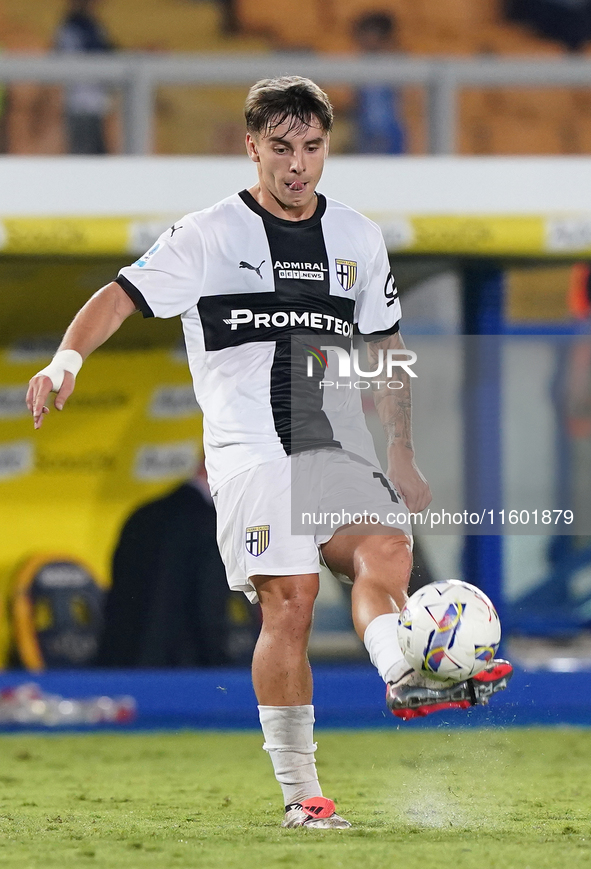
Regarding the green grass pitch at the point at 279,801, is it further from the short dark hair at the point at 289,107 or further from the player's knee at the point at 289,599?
the short dark hair at the point at 289,107

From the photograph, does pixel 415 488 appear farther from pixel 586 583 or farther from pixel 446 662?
pixel 586 583

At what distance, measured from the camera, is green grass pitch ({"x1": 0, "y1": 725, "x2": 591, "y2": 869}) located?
3.92m

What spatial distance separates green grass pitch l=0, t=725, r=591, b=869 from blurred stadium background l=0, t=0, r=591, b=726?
461mm

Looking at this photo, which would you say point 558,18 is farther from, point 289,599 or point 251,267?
point 289,599

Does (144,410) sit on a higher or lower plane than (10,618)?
higher

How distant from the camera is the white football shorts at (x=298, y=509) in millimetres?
4387

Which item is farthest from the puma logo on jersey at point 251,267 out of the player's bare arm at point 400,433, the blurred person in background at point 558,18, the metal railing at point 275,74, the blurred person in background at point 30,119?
the blurred person in background at point 558,18

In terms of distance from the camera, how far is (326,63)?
7.88m

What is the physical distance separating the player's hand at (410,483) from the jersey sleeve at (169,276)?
800 millimetres

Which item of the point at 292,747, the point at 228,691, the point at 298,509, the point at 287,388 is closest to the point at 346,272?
the point at 287,388

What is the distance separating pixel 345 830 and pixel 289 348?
4.68ft

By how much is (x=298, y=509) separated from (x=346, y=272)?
0.78m

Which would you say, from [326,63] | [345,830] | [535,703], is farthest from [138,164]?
[345,830]

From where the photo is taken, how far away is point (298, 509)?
4.40 meters
